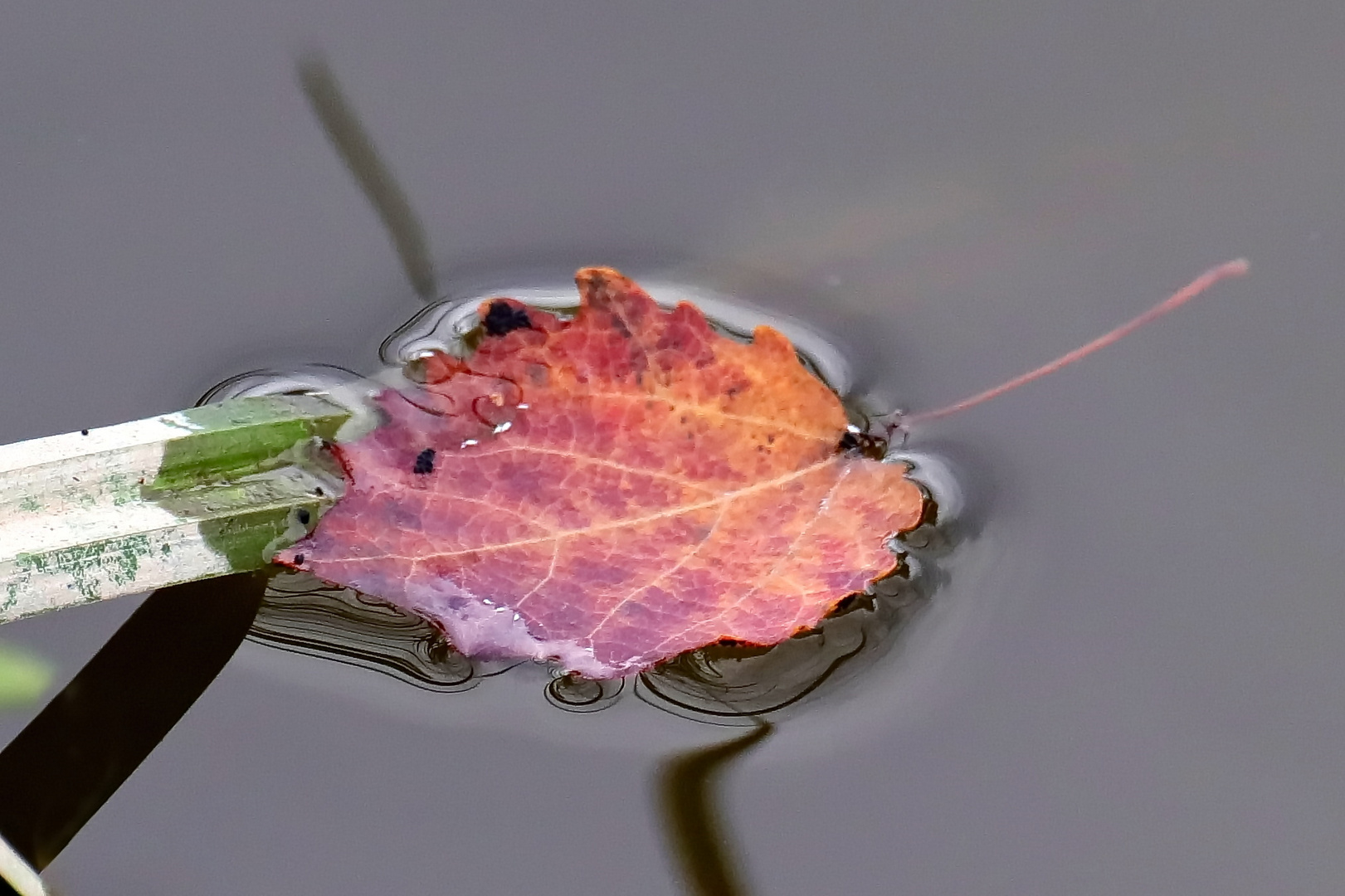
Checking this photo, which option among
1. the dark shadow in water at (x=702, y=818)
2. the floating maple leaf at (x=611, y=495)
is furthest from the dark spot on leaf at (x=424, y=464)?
the dark shadow in water at (x=702, y=818)

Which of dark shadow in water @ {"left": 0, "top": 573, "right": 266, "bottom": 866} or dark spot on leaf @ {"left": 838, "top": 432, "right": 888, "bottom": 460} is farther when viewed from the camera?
dark spot on leaf @ {"left": 838, "top": 432, "right": 888, "bottom": 460}

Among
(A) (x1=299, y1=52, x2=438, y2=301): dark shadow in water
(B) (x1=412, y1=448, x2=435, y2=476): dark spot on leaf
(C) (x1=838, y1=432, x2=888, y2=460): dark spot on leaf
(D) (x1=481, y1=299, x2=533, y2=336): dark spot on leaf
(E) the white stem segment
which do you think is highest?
(A) (x1=299, y1=52, x2=438, y2=301): dark shadow in water

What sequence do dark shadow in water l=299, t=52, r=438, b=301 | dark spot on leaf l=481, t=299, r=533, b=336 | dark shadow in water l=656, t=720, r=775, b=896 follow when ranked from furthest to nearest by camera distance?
dark shadow in water l=299, t=52, r=438, b=301, dark spot on leaf l=481, t=299, r=533, b=336, dark shadow in water l=656, t=720, r=775, b=896

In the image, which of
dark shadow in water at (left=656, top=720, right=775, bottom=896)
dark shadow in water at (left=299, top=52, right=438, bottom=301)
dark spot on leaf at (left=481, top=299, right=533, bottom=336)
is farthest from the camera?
dark shadow in water at (left=299, top=52, right=438, bottom=301)

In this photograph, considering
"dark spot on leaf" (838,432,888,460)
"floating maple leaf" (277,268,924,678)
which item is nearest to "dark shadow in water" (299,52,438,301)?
"floating maple leaf" (277,268,924,678)

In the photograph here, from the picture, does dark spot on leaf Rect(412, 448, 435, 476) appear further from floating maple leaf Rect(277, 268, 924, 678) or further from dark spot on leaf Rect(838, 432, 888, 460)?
dark spot on leaf Rect(838, 432, 888, 460)

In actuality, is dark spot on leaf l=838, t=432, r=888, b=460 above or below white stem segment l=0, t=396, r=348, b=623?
above

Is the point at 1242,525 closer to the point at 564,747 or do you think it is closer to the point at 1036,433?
the point at 1036,433

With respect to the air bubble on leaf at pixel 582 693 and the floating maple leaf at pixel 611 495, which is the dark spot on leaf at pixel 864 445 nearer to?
the floating maple leaf at pixel 611 495
